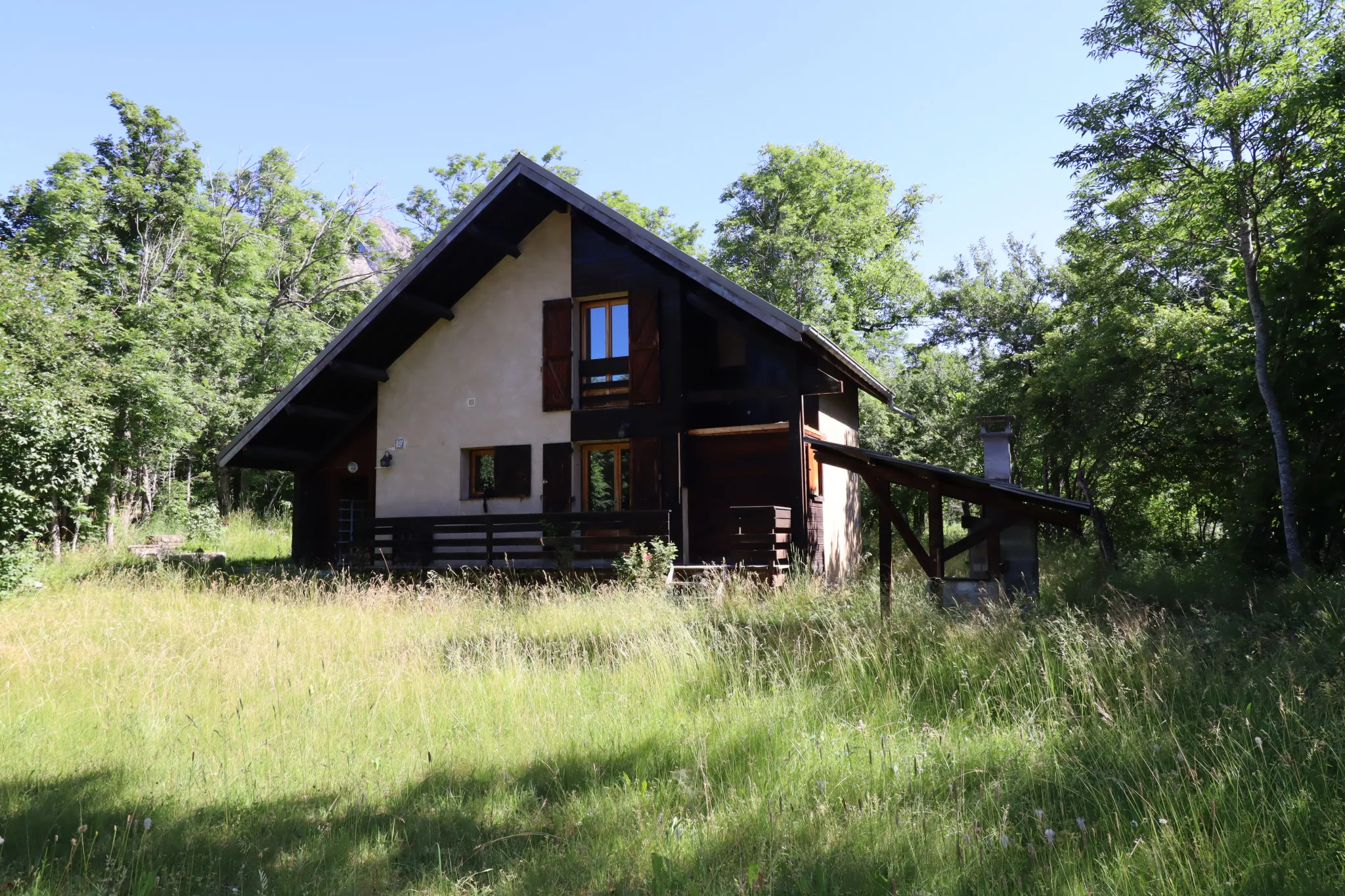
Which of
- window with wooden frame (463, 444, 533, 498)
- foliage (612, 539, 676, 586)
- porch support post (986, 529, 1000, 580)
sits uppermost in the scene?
window with wooden frame (463, 444, 533, 498)

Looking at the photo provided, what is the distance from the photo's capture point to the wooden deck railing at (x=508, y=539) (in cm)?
1308

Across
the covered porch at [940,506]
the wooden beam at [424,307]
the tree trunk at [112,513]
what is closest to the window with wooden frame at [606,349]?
the wooden beam at [424,307]

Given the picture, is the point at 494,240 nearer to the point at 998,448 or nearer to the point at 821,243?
the point at 998,448

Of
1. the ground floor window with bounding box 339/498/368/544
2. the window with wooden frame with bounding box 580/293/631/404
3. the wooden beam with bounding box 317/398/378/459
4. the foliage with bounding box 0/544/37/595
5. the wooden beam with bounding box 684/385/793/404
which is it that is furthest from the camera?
the ground floor window with bounding box 339/498/368/544

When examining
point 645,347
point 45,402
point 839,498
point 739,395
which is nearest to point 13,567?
point 45,402

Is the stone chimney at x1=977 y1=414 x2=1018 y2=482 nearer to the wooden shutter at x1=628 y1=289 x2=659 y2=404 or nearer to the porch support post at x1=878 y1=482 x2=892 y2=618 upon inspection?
the porch support post at x1=878 y1=482 x2=892 y2=618

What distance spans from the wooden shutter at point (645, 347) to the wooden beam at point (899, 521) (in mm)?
6308

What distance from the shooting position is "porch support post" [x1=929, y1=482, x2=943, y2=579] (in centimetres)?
773

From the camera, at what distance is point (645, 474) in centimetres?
1375

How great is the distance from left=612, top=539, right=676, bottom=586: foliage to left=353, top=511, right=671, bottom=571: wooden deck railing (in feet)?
1.20

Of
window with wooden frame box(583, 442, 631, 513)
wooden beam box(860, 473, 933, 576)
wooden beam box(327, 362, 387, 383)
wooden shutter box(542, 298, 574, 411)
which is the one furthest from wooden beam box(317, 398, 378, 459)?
wooden beam box(860, 473, 933, 576)

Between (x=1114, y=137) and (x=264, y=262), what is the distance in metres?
24.7

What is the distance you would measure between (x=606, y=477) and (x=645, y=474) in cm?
104

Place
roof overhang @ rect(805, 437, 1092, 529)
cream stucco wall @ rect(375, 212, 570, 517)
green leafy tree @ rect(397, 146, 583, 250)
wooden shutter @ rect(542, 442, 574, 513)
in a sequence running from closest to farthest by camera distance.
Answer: roof overhang @ rect(805, 437, 1092, 529) → wooden shutter @ rect(542, 442, 574, 513) → cream stucco wall @ rect(375, 212, 570, 517) → green leafy tree @ rect(397, 146, 583, 250)
